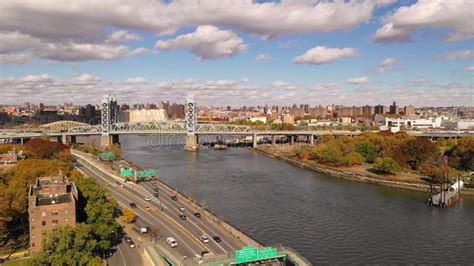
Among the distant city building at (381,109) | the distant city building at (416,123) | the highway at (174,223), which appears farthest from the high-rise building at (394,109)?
the highway at (174,223)

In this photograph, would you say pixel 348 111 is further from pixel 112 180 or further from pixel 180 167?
pixel 112 180

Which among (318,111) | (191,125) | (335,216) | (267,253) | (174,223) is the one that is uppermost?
(318,111)

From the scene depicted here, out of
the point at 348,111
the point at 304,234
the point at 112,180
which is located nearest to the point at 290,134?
the point at 112,180

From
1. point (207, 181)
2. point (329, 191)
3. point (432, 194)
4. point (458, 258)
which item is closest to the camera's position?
point (458, 258)

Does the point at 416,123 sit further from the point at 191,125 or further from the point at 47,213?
the point at 47,213

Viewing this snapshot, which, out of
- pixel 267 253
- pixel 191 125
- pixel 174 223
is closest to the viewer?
pixel 267 253

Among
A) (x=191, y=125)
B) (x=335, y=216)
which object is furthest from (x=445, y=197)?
(x=191, y=125)

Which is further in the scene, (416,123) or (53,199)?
(416,123)
